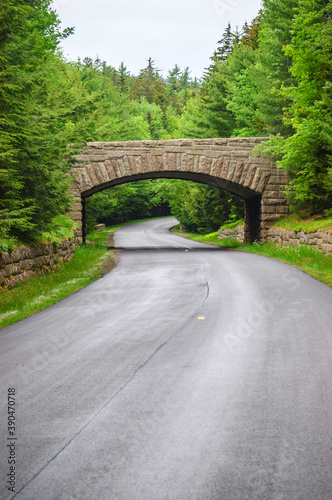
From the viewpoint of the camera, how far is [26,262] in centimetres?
1099

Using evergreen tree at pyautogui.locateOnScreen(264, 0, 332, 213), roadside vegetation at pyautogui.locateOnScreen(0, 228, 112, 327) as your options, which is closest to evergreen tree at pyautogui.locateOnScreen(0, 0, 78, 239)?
roadside vegetation at pyautogui.locateOnScreen(0, 228, 112, 327)

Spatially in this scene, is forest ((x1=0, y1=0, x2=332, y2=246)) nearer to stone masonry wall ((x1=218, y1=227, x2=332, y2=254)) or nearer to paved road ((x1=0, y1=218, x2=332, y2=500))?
stone masonry wall ((x1=218, y1=227, x2=332, y2=254))

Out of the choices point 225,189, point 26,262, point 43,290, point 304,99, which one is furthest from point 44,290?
point 225,189

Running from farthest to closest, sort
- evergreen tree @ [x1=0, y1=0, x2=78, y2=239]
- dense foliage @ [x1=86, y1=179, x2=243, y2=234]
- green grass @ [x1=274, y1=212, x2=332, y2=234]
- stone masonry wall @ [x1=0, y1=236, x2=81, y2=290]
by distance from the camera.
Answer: dense foliage @ [x1=86, y1=179, x2=243, y2=234], green grass @ [x1=274, y1=212, x2=332, y2=234], evergreen tree @ [x1=0, y1=0, x2=78, y2=239], stone masonry wall @ [x1=0, y1=236, x2=81, y2=290]

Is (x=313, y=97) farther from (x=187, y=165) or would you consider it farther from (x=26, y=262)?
(x=26, y=262)

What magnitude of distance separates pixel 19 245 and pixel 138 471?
340 inches

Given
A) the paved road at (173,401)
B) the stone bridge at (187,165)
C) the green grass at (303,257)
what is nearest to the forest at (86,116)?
the stone bridge at (187,165)

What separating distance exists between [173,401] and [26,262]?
302 inches

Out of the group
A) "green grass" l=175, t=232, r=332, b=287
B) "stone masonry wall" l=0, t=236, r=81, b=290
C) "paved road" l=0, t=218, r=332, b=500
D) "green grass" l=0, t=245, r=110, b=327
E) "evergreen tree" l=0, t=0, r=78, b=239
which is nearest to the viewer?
"paved road" l=0, t=218, r=332, b=500

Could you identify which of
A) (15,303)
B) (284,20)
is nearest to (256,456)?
(15,303)

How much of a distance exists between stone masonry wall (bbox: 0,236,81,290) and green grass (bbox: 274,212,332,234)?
8774mm

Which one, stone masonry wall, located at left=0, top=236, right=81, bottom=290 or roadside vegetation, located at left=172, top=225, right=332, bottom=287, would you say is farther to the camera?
roadside vegetation, located at left=172, top=225, right=332, bottom=287

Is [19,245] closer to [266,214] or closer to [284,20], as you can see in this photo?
[266,214]

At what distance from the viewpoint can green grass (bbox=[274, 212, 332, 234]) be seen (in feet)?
54.9
